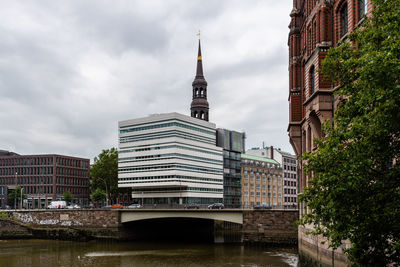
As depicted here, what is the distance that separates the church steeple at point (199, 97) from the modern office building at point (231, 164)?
408 inches

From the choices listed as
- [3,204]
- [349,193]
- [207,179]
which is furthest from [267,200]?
[349,193]

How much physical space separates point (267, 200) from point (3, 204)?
3905 inches

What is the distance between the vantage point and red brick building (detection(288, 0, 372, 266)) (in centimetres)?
4194

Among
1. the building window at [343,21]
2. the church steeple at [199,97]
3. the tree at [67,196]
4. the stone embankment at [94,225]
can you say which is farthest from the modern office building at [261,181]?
the building window at [343,21]

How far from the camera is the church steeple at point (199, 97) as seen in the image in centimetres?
15138

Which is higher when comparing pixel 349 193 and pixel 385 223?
pixel 349 193

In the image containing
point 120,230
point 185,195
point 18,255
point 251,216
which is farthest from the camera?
point 185,195

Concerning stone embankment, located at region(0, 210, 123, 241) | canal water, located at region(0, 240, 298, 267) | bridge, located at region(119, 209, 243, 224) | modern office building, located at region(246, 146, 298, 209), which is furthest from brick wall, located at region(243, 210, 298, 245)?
modern office building, located at region(246, 146, 298, 209)

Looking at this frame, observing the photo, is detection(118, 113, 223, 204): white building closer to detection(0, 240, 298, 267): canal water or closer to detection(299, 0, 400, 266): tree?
detection(0, 240, 298, 267): canal water

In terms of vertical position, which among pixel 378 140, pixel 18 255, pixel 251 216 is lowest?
pixel 18 255

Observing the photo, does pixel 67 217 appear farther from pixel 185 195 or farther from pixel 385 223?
pixel 385 223

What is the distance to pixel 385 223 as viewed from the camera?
64.2 ft

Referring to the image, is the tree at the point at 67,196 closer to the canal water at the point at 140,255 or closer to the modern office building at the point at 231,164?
the modern office building at the point at 231,164

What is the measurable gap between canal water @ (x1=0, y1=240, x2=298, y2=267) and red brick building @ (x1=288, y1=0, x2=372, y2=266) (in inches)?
244
